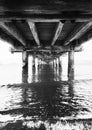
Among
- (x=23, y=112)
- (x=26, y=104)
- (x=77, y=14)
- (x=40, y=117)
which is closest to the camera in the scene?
(x=77, y=14)

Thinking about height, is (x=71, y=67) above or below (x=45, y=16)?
below

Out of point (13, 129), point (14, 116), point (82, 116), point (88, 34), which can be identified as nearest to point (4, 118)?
point (14, 116)

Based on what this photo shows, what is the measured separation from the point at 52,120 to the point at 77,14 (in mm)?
2004

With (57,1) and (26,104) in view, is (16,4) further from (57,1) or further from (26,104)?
(26,104)

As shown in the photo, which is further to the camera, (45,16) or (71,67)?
(71,67)

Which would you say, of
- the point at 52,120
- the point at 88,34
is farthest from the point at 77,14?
the point at 88,34

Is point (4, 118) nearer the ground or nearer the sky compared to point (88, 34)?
nearer the ground

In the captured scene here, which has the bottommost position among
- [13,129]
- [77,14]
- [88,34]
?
[13,129]

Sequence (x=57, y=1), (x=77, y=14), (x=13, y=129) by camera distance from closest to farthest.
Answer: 1. (x=57, y=1)
2. (x=13, y=129)
3. (x=77, y=14)

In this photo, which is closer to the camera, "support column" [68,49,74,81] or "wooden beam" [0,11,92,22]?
"wooden beam" [0,11,92,22]

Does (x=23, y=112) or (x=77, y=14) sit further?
(x=23, y=112)

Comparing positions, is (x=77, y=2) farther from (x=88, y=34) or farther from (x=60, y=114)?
(x=88, y=34)

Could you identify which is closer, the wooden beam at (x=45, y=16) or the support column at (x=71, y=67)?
the wooden beam at (x=45, y=16)

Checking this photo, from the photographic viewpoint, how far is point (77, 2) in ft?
9.31
